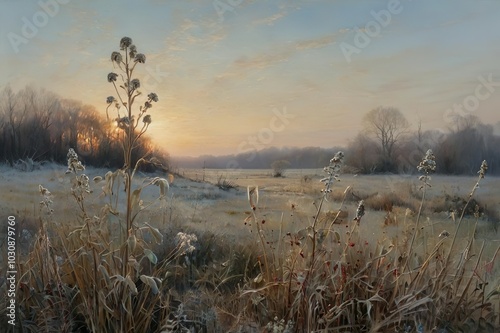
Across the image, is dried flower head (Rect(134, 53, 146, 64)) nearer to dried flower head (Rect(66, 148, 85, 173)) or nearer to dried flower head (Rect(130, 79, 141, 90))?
dried flower head (Rect(130, 79, 141, 90))

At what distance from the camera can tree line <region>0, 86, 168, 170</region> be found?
11.0ft

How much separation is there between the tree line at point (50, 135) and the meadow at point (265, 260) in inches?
4.1

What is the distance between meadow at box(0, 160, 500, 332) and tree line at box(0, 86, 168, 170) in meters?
0.10

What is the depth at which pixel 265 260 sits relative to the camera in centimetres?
259

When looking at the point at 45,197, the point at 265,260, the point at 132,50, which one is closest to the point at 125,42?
the point at 132,50

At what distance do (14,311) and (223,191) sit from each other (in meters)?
Answer: 1.48

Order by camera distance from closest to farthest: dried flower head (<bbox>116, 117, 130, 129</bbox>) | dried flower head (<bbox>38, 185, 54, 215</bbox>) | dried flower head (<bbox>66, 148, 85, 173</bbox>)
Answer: dried flower head (<bbox>116, 117, 130, 129</bbox>) < dried flower head (<bbox>66, 148, 85, 173</bbox>) < dried flower head (<bbox>38, 185, 54, 215</bbox>)

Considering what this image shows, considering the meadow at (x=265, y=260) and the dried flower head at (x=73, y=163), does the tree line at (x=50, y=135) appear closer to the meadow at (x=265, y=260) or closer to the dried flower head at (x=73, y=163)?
the meadow at (x=265, y=260)

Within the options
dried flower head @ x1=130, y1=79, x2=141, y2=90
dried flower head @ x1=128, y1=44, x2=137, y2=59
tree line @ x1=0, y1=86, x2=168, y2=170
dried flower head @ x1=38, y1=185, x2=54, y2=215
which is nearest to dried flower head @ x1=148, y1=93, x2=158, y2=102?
dried flower head @ x1=130, y1=79, x2=141, y2=90

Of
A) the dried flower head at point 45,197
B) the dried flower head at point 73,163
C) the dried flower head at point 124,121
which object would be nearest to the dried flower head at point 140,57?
the dried flower head at point 124,121

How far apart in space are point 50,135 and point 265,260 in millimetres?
1778

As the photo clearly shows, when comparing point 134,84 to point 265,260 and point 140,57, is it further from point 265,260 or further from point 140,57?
point 265,260

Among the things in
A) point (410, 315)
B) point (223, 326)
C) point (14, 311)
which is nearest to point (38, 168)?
point (14, 311)

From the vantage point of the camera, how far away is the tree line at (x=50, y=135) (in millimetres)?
3359
